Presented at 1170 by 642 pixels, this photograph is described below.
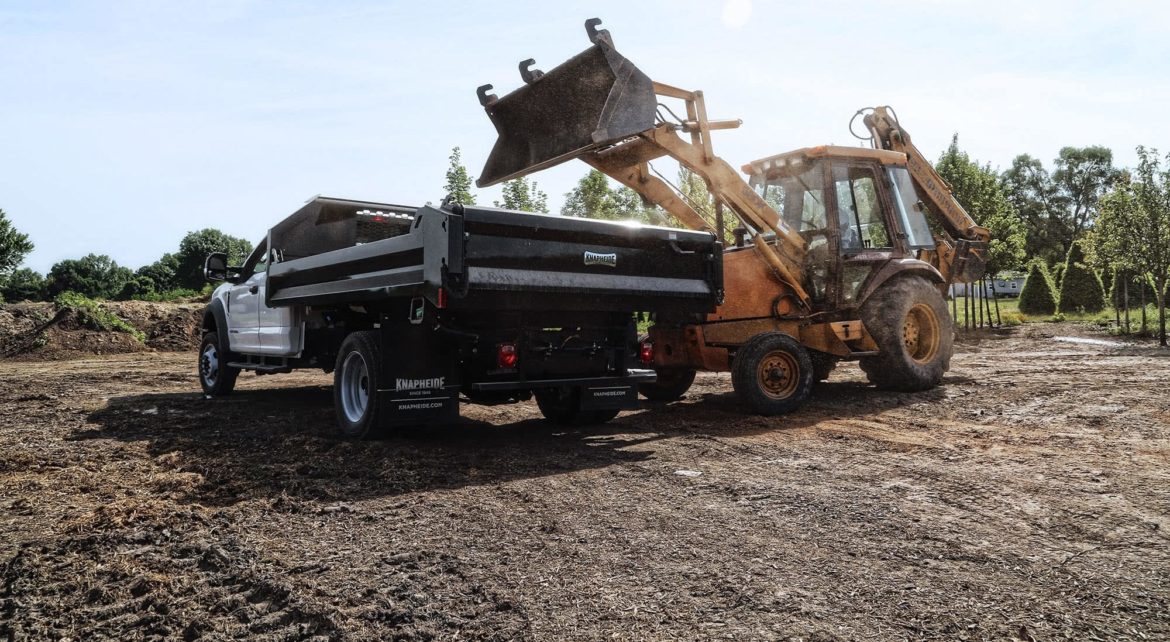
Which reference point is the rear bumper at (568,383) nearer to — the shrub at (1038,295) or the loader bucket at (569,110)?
the loader bucket at (569,110)

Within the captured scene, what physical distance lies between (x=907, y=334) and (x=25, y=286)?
5221cm

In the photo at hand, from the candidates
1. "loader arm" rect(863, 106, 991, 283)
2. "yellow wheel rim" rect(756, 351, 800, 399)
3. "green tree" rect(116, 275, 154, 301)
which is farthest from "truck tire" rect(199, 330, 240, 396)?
"green tree" rect(116, 275, 154, 301)

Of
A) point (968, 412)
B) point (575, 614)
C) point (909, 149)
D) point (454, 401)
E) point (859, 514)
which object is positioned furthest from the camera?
point (909, 149)

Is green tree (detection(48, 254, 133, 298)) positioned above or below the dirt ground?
above

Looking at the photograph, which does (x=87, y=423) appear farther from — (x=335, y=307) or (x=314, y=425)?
(x=335, y=307)

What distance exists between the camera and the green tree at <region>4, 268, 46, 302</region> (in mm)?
45438

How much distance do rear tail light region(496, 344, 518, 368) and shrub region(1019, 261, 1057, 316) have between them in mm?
30597

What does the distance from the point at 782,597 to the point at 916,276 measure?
7.62 m

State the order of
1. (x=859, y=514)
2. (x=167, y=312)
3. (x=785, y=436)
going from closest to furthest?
(x=859, y=514), (x=785, y=436), (x=167, y=312)

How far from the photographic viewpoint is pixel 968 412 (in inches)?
335

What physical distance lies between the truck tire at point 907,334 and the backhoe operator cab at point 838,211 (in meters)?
0.28

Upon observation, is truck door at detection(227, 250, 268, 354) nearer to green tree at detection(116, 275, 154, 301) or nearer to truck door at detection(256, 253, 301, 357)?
truck door at detection(256, 253, 301, 357)

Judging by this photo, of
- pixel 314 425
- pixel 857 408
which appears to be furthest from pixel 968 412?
pixel 314 425

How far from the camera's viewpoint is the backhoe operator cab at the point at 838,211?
9.36 metres
